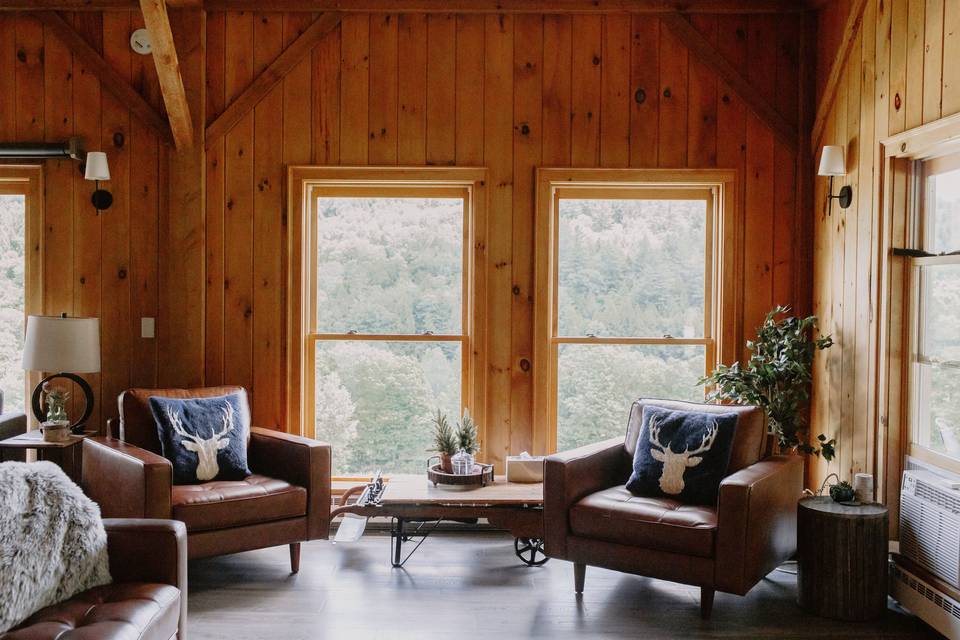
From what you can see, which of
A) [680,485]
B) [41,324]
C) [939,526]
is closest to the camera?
[939,526]

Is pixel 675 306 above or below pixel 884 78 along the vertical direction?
below

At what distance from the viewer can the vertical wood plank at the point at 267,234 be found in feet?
14.4

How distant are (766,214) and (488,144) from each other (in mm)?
1633

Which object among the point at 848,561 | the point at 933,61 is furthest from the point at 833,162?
the point at 848,561

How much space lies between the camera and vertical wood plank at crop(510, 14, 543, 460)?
173 inches

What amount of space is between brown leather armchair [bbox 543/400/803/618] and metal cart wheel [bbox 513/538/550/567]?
41 centimetres

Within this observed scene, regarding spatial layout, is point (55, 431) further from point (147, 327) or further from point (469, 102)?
point (469, 102)

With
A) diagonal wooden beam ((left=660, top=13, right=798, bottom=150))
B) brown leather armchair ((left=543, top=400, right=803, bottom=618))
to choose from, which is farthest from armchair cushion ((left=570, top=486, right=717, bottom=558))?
diagonal wooden beam ((left=660, top=13, right=798, bottom=150))

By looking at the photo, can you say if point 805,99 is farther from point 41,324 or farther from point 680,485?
point 41,324

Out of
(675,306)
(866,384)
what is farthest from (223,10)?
(866,384)

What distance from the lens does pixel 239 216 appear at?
14.5ft

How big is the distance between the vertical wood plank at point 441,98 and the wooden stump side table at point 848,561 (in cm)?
266

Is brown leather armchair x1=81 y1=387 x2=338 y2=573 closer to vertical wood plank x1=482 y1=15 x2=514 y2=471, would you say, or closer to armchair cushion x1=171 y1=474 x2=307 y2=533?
armchair cushion x1=171 y1=474 x2=307 y2=533

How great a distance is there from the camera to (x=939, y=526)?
2.99 m
